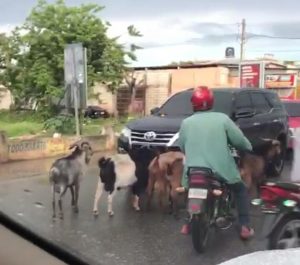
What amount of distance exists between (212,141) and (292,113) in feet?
8.08

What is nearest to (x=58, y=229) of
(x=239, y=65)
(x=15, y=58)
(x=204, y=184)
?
(x=204, y=184)

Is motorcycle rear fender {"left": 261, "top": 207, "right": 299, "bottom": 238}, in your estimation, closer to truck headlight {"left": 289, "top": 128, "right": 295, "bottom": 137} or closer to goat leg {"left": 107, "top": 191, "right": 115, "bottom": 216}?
truck headlight {"left": 289, "top": 128, "right": 295, "bottom": 137}

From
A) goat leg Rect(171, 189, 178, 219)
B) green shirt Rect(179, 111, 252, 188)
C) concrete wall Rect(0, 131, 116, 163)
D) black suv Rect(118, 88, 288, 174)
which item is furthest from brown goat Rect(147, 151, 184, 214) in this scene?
concrete wall Rect(0, 131, 116, 163)

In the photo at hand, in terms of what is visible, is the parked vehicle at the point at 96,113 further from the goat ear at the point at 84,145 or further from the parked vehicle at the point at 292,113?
the parked vehicle at the point at 292,113

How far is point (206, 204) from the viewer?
4156mm

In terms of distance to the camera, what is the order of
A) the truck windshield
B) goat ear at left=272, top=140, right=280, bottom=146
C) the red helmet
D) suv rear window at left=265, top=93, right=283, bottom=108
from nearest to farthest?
the red helmet → the truck windshield → goat ear at left=272, top=140, right=280, bottom=146 → suv rear window at left=265, top=93, right=283, bottom=108

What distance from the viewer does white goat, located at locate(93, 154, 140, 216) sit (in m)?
5.55

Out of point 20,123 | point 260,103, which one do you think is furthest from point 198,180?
point 20,123

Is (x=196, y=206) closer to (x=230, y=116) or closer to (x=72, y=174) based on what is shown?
(x=230, y=116)

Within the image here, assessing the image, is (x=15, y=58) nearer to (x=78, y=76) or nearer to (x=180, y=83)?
(x=78, y=76)

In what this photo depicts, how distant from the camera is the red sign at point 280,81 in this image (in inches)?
201

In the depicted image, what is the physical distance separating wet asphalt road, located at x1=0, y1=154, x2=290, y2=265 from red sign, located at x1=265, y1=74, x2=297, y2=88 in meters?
0.94

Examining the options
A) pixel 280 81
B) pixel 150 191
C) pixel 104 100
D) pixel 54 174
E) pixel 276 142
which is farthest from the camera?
pixel 104 100

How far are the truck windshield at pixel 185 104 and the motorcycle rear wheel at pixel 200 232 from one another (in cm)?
100
